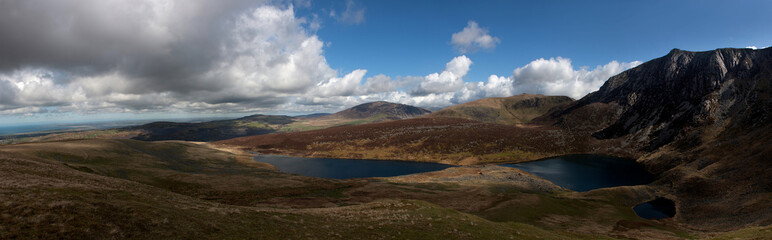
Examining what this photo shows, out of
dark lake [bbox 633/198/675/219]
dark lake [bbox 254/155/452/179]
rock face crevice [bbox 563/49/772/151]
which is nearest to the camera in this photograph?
dark lake [bbox 633/198/675/219]

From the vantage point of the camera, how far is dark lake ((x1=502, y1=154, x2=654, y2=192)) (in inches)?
3474

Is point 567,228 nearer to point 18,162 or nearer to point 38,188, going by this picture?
point 38,188

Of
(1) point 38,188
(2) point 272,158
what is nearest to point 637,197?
(1) point 38,188

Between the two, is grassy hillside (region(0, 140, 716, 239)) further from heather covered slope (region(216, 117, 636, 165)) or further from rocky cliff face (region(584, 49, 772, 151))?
rocky cliff face (region(584, 49, 772, 151))

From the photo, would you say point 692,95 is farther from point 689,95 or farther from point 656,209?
point 656,209

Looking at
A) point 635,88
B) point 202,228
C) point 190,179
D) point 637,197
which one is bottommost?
point 637,197

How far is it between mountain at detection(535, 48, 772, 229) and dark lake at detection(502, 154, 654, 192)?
682 centimetres

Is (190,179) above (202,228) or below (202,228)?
below

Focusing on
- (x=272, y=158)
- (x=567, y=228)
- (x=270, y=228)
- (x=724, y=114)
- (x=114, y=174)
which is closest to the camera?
(x=270, y=228)

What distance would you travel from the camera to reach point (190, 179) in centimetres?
5625

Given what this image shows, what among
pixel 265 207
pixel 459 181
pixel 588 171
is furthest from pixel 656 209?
pixel 265 207

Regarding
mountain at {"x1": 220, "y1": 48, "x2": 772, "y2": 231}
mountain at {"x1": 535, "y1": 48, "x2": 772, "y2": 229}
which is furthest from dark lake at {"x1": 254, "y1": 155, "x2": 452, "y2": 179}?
mountain at {"x1": 535, "y1": 48, "x2": 772, "y2": 229}

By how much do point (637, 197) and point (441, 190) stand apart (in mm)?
49299

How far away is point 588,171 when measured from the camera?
104 m
